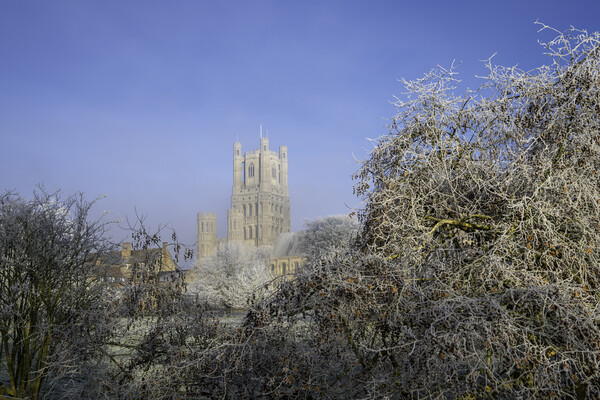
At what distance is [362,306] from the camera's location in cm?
624

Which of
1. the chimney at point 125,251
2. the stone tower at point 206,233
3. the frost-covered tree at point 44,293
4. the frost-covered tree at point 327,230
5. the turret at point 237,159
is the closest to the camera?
the frost-covered tree at point 44,293

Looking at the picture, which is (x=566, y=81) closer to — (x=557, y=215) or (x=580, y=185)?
(x=580, y=185)

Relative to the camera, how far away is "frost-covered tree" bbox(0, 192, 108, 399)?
9.91 m

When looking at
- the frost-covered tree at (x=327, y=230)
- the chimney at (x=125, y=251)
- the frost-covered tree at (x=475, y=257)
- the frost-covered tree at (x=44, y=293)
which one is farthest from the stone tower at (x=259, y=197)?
the frost-covered tree at (x=475, y=257)

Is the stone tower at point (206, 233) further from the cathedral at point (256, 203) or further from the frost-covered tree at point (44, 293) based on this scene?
the frost-covered tree at point (44, 293)

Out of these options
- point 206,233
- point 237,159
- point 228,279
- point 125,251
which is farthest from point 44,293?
point 237,159

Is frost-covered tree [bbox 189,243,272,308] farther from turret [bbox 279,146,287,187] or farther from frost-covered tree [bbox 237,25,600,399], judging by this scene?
turret [bbox 279,146,287,187]

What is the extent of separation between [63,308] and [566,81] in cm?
957

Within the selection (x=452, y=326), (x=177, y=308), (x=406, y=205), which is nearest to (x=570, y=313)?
(x=452, y=326)

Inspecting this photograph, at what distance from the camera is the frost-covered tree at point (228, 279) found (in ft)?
105

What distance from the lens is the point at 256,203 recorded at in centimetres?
12900

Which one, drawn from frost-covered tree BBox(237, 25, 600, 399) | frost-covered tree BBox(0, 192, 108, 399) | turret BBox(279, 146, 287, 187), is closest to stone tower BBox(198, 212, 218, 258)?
turret BBox(279, 146, 287, 187)

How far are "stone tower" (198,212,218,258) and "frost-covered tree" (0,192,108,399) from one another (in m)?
111

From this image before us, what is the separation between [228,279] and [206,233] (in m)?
87.6
